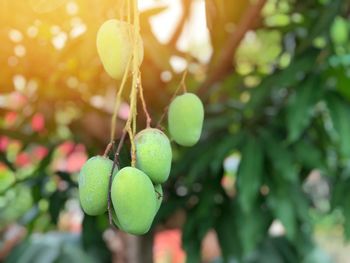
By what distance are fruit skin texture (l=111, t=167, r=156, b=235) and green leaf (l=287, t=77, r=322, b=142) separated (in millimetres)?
689

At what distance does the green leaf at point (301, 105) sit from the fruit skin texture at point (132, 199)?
69cm

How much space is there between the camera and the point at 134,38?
16.6 inches

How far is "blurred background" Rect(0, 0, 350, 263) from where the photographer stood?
111 cm

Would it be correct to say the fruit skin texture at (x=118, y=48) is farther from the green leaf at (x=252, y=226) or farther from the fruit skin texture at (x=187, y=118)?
the green leaf at (x=252, y=226)

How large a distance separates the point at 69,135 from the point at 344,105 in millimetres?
582

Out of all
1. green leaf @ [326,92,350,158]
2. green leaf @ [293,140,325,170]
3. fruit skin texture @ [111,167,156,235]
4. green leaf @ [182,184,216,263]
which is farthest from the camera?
green leaf @ [182,184,216,263]

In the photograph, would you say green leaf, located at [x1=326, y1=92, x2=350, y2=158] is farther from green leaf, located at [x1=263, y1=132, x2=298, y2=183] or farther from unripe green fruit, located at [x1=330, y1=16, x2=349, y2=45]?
unripe green fruit, located at [x1=330, y1=16, x2=349, y2=45]

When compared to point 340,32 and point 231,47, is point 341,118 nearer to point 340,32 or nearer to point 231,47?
point 231,47

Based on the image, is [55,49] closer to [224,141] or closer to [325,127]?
[224,141]

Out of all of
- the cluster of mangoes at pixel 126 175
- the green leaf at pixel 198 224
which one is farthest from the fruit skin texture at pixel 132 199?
the green leaf at pixel 198 224

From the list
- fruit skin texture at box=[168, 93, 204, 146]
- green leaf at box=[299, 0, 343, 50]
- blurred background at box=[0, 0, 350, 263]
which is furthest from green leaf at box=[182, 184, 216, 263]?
fruit skin texture at box=[168, 93, 204, 146]

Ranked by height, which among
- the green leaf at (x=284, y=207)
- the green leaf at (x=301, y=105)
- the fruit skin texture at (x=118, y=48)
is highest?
the fruit skin texture at (x=118, y=48)

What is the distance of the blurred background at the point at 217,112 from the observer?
111cm

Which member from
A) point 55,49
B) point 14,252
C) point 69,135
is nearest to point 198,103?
point 55,49
